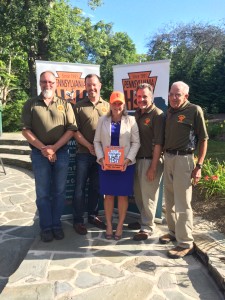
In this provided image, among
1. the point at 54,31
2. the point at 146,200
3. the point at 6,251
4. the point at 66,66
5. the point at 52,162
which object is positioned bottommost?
the point at 6,251

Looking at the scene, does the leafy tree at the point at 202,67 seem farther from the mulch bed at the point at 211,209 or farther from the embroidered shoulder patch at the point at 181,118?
the embroidered shoulder patch at the point at 181,118

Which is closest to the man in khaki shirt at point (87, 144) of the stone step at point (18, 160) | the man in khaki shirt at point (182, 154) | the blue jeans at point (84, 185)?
the blue jeans at point (84, 185)

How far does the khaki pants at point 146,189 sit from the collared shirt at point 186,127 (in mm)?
471

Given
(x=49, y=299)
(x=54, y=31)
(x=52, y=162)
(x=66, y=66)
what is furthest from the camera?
(x=54, y=31)

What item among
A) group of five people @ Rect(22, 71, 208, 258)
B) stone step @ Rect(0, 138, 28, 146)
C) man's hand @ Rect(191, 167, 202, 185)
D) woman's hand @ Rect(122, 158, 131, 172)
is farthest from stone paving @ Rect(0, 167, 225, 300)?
stone step @ Rect(0, 138, 28, 146)

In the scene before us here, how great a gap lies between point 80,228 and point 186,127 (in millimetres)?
1939

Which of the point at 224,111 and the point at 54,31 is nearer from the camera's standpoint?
the point at 54,31

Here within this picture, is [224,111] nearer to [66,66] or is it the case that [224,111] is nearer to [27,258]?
[66,66]

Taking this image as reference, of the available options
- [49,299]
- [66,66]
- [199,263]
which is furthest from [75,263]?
[66,66]

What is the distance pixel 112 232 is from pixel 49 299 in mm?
1420

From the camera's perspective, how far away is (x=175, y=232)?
374 centimetres

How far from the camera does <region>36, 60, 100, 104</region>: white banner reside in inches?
172

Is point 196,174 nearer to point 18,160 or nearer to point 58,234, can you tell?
point 58,234

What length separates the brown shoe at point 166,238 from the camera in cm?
392
